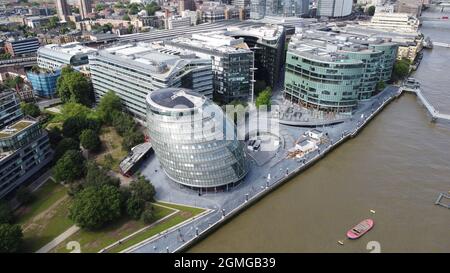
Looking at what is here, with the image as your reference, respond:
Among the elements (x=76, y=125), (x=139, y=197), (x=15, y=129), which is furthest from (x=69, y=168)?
(x=139, y=197)

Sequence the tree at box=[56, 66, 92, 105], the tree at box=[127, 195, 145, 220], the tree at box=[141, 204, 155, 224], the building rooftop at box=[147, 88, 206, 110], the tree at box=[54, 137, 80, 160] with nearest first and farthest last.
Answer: the tree at box=[141, 204, 155, 224] → the tree at box=[127, 195, 145, 220] → the building rooftop at box=[147, 88, 206, 110] → the tree at box=[54, 137, 80, 160] → the tree at box=[56, 66, 92, 105]

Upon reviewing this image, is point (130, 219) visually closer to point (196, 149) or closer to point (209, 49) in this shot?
point (196, 149)

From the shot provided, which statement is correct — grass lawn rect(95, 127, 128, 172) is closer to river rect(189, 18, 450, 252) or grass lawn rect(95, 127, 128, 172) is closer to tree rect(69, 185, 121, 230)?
tree rect(69, 185, 121, 230)

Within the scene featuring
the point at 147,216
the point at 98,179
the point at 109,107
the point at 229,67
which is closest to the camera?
the point at 147,216

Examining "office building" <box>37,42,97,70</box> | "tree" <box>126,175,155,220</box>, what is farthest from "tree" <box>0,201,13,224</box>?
"office building" <box>37,42,97,70</box>

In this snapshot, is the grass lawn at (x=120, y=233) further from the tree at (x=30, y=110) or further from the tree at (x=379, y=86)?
the tree at (x=379, y=86)

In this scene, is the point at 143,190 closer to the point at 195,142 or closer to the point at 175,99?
the point at 195,142

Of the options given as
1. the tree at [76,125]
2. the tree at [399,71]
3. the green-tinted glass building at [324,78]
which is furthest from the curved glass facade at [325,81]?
the tree at [76,125]
